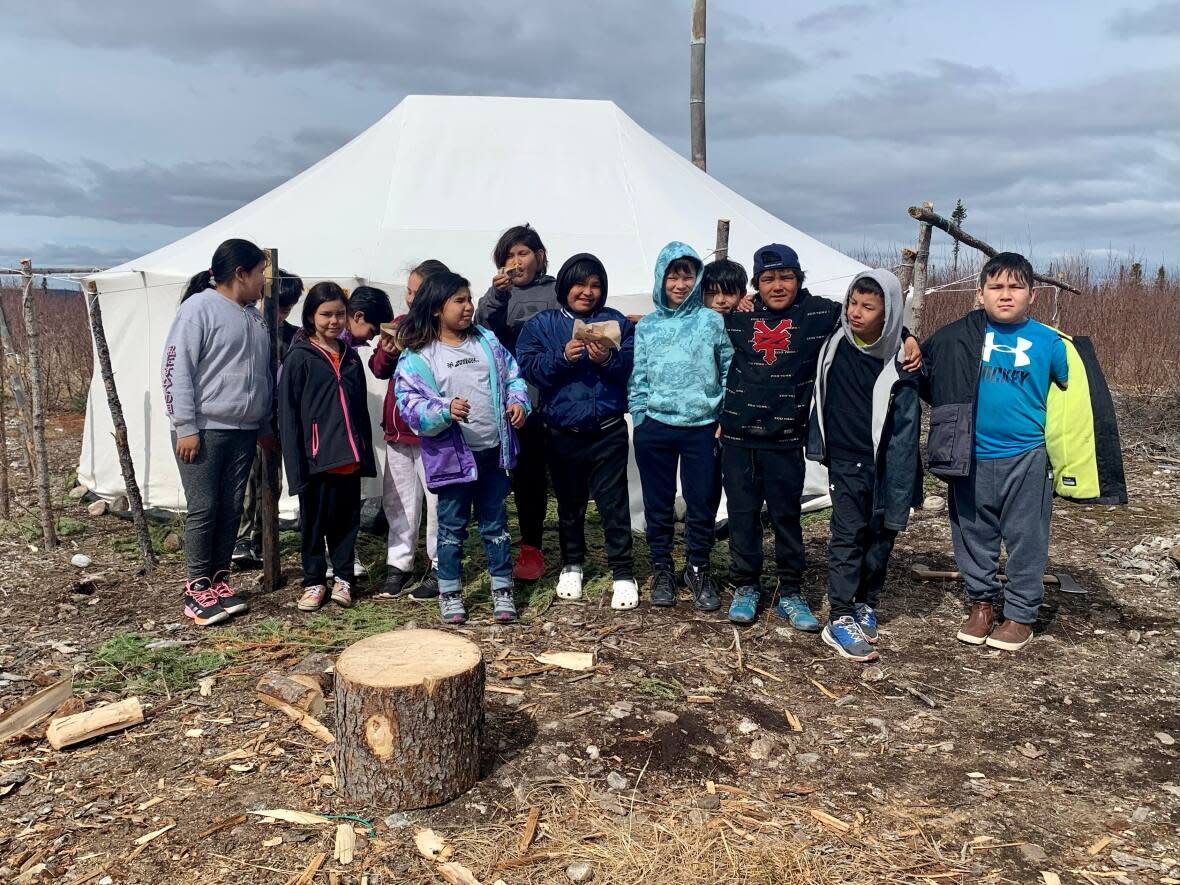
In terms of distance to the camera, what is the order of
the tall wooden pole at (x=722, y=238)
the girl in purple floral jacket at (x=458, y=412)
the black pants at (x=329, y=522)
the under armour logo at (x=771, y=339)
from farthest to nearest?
the tall wooden pole at (x=722, y=238), the black pants at (x=329, y=522), the under armour logo at (x=771, y=339), the girl in purple floral jacket at (x=458, y=412)

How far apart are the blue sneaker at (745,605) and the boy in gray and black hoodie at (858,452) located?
14.6 inches

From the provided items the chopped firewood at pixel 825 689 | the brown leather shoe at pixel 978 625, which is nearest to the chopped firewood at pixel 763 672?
the chopped firewood at pixel 825 689

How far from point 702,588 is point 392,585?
1.69 m

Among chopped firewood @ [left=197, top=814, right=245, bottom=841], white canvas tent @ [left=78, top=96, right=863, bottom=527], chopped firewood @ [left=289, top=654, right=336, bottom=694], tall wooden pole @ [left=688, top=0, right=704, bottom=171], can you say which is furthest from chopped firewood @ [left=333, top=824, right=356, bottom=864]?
tall wooden pole @ [left=688, top=0, right=704, bottom=171]

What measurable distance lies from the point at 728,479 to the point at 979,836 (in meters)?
1.96

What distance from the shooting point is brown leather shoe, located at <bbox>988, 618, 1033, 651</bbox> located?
13.6ft

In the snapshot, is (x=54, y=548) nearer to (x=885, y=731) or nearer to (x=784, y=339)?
(x=784, y=339)

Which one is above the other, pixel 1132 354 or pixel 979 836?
pixel 1132 354

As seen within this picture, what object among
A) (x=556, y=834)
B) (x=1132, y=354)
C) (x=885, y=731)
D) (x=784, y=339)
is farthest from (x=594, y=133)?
(x=1132, y=354)

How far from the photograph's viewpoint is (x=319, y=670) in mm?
3775

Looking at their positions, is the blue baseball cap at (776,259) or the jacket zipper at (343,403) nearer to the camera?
the blue baseball cap at (776,259)

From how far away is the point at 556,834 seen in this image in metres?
2.69

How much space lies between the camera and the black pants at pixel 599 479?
448 cm

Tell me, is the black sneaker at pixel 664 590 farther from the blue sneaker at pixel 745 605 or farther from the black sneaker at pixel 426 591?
the black sneaker at pixel 426 591
